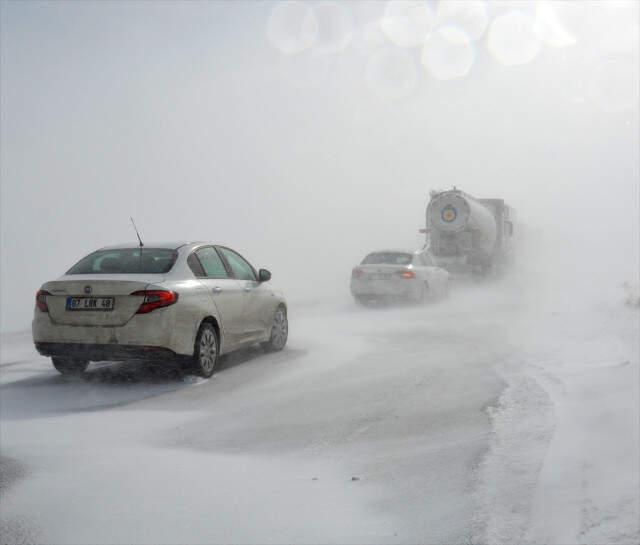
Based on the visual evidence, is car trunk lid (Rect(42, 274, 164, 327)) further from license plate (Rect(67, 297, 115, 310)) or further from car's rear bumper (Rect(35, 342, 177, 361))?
car's rear bumper (Rect(35, 342, 177, 361))

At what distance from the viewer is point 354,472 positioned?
4.32m

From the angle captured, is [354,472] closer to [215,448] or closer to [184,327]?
[215,448]

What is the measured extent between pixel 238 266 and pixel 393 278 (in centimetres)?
885

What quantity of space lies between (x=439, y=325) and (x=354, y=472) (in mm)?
9491

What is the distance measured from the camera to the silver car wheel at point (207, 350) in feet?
25.4

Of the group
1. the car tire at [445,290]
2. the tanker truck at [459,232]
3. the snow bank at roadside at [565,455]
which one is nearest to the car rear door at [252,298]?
the snow bank at roadside at [565,455]

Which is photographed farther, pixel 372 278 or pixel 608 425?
pixel 372 278

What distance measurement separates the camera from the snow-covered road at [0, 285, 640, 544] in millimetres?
3439

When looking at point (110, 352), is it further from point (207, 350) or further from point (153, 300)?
point (207, 350)

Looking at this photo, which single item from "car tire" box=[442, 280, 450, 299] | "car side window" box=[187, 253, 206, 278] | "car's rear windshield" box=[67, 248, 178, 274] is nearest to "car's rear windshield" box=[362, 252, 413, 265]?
"car tire" box=[442, 280, 450, 299]

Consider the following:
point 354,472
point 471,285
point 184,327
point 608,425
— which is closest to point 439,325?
point 184,327

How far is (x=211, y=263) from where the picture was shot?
861cm

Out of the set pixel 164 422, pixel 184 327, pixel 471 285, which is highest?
pixel 184 327

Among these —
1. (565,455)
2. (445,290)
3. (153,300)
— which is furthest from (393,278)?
(565,455)
